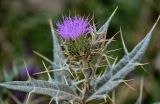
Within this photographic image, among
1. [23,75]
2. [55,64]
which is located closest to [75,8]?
[23,75]

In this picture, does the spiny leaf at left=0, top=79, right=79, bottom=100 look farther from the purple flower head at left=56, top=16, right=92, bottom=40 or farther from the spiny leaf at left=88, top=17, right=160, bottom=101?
the purple flower head at left=56, top=16, right=92, bottom=40

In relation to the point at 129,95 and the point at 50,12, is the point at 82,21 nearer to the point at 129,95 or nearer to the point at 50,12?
the point at 129,95

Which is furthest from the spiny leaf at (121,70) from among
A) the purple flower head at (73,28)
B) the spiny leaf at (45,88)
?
the purple flower head at (73,28)

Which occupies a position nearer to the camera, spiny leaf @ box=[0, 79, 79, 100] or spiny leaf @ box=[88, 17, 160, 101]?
spiny leaf @ box=[0, 79, 79, 100]

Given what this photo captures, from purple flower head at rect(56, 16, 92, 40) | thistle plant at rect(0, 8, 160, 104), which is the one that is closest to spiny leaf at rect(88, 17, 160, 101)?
thistle plant at rect(0, 8, 160, 104)

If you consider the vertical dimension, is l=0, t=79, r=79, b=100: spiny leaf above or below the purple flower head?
below

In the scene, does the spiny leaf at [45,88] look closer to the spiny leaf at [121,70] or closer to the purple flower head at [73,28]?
the spiny leaf at [121,70]
